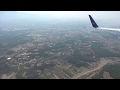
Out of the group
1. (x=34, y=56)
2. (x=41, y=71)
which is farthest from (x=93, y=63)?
(x=34, y=56)

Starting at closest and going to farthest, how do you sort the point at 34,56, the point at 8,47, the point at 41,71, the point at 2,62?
the point at 41,71 → the point at 2,62 → the point at 34,56 → the point at 8,47
